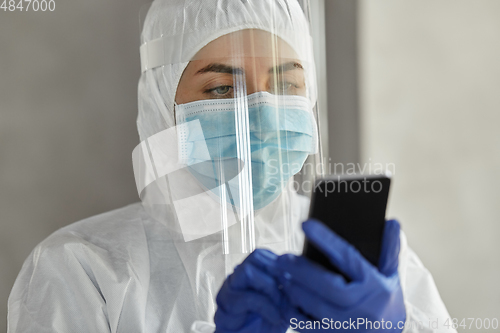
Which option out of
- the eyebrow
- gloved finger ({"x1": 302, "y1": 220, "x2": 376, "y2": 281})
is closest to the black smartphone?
gloved finger ({"x1": 302, "y1": 220, "x2": 376, "y2": 281})

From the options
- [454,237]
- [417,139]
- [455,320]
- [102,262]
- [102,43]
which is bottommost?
[455,320]

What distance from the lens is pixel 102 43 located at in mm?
670

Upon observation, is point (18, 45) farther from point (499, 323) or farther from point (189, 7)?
point (499, 323)

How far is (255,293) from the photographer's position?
0.46 m

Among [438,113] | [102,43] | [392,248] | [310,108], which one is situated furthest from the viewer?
[438,113]

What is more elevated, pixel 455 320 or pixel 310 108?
pixel 310 108

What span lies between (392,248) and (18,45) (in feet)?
2.13

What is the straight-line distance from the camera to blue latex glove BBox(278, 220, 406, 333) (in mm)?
411

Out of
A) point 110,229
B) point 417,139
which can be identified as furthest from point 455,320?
point 110,229

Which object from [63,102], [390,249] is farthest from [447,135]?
[63,102]

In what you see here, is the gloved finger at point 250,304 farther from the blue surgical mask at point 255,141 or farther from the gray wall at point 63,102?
the gray wall at point 63,102

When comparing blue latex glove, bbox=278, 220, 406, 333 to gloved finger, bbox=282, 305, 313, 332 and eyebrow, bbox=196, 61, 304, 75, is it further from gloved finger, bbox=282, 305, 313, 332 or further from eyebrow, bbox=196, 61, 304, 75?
eyebrow, bbox=196, 61, 304, 75

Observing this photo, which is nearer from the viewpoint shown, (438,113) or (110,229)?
(110,229)

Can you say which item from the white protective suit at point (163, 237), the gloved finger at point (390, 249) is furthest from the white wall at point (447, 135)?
the gloved finger at point (390, 249)
